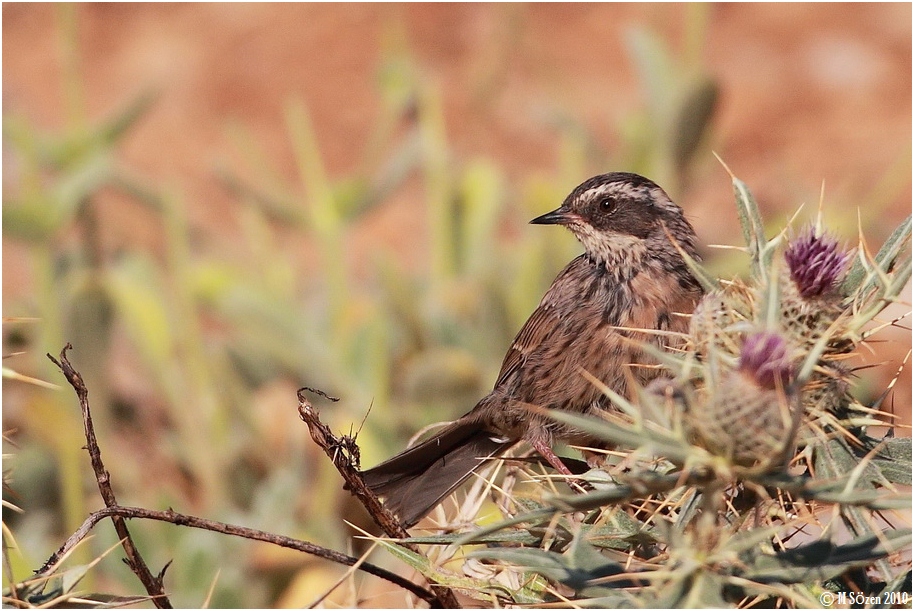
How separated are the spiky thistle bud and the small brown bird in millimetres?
1882

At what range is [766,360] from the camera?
1886mm

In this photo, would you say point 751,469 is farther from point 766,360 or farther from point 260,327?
point 260,327

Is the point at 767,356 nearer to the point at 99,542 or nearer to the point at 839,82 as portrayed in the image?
the point at 99,542

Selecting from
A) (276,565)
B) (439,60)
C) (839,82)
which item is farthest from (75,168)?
(839,82)

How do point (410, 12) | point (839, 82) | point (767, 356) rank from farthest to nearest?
1. point (410, 12)
2. point (839, 82)
3. point (767, 356)

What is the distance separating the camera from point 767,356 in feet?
6.19

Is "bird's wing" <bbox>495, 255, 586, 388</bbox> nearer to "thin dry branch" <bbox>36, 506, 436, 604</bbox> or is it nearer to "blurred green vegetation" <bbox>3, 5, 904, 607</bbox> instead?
"blurred green vegetation" <bbox>3, 5, 904, 607</bbox>

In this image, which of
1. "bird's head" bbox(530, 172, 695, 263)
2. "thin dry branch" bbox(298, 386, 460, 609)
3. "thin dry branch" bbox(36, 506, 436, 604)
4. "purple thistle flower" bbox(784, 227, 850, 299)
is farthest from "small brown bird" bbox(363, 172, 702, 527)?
"purple thistle flower" bbox(784, 227, 850, 299)

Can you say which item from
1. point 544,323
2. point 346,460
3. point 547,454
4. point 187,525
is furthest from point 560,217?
point 187,525

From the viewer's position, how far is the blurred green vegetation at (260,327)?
5.55m

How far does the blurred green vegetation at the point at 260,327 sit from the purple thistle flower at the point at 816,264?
120 inches

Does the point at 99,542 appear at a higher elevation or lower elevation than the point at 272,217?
lower

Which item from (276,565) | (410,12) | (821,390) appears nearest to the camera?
(821,390)

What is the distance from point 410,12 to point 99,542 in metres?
10.6
